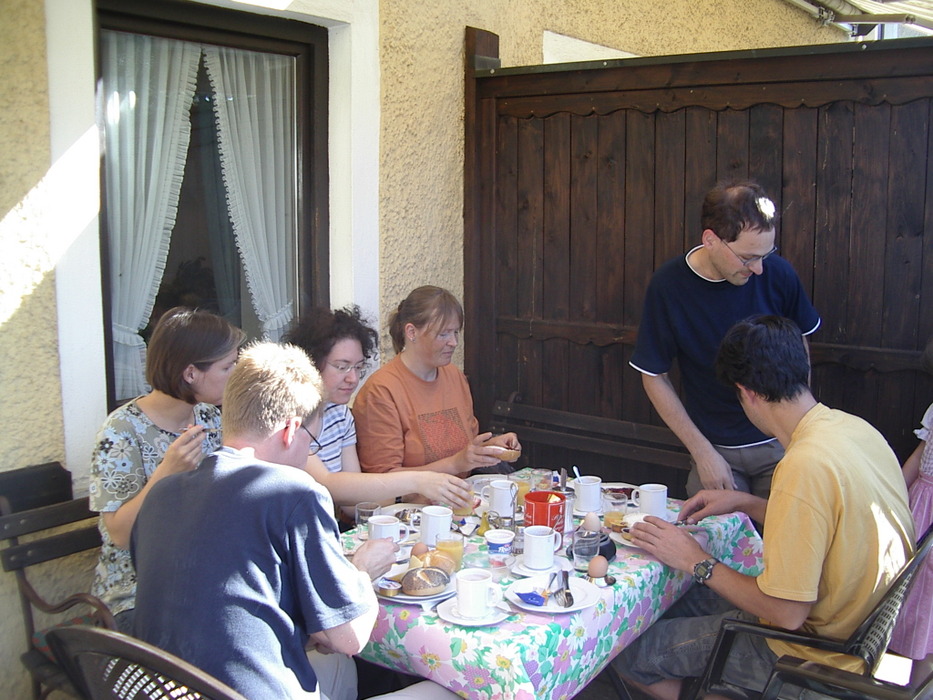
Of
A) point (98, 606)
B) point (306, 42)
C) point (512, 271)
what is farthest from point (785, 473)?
point (306, 42)

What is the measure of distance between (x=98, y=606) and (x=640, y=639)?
1.51m

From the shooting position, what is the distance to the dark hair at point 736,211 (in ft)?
10.2

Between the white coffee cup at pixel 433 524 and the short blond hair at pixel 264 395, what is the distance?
2.37ft

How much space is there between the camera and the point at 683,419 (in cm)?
333

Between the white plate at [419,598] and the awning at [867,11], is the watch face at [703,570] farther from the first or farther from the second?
the awning at [867,11]

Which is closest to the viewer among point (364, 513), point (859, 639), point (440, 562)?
point (859, 639)

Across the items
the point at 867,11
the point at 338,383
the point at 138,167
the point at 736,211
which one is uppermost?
the point at 867,11

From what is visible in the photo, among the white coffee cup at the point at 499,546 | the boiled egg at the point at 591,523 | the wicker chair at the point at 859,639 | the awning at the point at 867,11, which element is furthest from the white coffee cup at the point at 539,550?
the awning at the point at 867,11

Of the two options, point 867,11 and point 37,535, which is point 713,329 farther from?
point 867,11

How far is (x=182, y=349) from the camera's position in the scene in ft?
8.43

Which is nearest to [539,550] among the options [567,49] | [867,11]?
[567,49]

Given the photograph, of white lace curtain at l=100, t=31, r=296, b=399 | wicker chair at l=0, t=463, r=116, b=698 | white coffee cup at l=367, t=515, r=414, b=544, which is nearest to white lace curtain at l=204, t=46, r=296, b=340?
white lace curtain at l=100, t=31, r=296, b=399

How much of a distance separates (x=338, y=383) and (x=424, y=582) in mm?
1103

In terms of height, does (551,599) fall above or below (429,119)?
below
